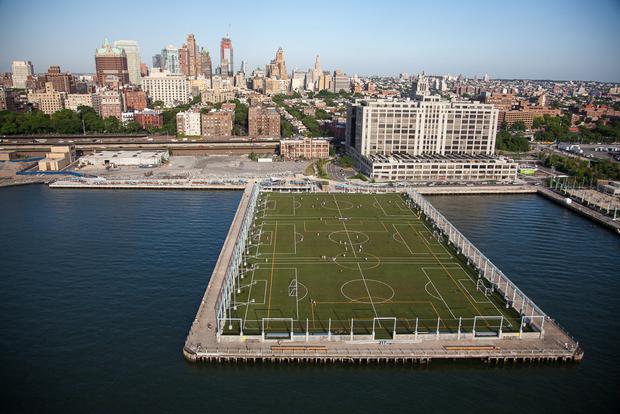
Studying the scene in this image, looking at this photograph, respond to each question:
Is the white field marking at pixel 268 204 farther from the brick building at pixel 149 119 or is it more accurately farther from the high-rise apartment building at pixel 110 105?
the high-rise apartment building at pixel 110 105

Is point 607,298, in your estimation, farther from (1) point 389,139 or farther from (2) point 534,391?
(1) point 389,139

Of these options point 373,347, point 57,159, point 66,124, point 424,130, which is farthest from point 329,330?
point 66,124

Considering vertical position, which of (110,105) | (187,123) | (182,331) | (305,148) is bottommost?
(182,331)

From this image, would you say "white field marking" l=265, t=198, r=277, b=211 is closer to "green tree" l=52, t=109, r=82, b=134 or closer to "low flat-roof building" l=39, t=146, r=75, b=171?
"low flat-roof building" l=39, t=146, r=75, b=171

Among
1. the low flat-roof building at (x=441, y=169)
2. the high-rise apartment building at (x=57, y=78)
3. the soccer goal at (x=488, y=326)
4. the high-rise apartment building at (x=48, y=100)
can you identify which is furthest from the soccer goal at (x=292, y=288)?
the high-rise apartment building at (x=57, y=78)

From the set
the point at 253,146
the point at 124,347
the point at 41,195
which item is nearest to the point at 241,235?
the point at 124,347

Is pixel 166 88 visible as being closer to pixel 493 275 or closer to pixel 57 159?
pixel 57 159
